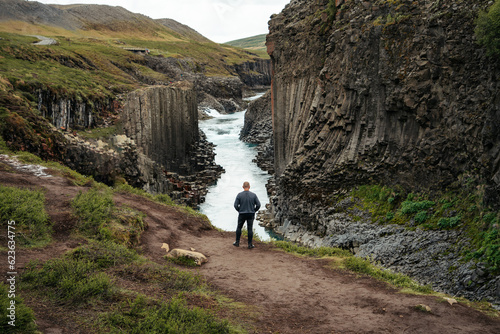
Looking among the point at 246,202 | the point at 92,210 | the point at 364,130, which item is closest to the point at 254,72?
Answer: the point at 364,130

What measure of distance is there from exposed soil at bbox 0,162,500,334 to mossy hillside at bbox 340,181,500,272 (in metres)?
4.91

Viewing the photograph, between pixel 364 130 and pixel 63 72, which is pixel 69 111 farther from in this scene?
pixel 364 130

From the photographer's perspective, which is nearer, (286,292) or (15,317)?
(15,317)

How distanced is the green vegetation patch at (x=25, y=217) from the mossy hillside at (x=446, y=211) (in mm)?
13571

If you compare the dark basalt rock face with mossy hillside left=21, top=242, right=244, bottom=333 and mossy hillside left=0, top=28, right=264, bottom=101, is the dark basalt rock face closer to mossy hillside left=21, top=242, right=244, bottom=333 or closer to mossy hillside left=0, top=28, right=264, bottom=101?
mossy hillside left=0, top=28, right=264, bottom=101

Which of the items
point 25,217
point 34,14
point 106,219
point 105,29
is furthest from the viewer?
point 105,29

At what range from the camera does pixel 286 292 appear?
909cm

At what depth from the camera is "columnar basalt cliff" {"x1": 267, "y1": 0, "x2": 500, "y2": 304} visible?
14.7 meters

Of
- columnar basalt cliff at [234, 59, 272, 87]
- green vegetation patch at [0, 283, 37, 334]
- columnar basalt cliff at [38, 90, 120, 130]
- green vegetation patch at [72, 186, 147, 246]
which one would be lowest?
green vegetation patch at [72, 186, 147, 246]

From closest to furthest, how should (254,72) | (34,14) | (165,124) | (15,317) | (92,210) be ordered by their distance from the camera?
(15,317), (92,210), (165,124), (34,14), (254,72)

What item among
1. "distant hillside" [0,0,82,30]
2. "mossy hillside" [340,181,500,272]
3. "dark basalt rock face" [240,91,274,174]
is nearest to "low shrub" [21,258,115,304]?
"mossy hillside" [340,181,500,272]

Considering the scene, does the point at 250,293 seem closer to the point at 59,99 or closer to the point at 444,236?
the point at 444,236

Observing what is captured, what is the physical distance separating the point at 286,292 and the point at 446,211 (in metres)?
9.84

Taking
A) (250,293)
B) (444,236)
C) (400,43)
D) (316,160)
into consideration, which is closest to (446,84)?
(400,43)
